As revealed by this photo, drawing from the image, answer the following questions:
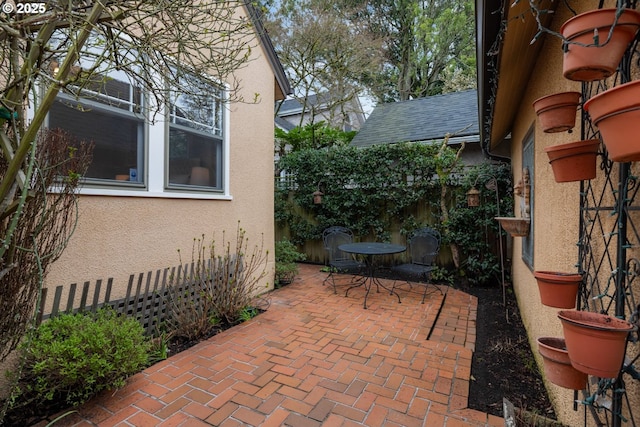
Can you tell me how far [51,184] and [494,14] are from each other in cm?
344

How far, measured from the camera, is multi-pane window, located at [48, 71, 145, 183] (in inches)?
116

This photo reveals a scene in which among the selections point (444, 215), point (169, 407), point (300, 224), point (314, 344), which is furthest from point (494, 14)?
point (300, 224)

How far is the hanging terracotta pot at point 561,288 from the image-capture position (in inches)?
55.2

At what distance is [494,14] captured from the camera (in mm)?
1856

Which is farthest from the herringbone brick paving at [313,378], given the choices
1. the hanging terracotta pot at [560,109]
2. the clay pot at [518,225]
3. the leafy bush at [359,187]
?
the leafy bush at [359,187]

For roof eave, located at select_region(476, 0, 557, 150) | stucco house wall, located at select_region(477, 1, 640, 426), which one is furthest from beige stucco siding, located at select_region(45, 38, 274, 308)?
stucco house wall, located at select_region(477, 1, 640, 426)

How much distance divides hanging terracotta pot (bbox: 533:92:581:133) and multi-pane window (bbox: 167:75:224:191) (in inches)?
134

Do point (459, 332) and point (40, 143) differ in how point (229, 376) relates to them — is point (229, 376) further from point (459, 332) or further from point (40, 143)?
point (459, 332)

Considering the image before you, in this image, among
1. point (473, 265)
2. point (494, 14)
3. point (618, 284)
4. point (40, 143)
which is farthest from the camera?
point (473, 265)

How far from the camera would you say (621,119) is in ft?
2.54

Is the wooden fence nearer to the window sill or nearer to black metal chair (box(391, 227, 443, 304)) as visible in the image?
the window sill

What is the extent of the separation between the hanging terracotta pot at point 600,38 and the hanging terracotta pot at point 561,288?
0.88 meters

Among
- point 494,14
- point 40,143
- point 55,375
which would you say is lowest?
point 55,375

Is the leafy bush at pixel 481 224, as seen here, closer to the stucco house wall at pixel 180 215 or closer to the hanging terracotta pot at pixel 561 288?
the stucco house wall at pixel 180 215
